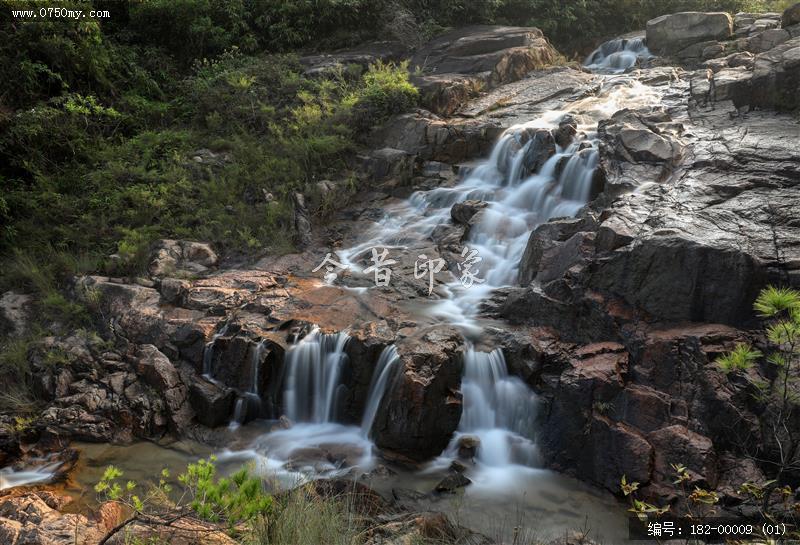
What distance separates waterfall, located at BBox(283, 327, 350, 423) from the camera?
7.71m

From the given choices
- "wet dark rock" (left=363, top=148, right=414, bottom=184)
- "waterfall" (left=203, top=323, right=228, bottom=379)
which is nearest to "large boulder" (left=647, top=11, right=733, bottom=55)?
"wet dark rock" (left=363, top=148, right=414, bottom=184)

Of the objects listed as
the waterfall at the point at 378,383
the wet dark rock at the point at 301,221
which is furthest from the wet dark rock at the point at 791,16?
the waterfall at the point at 378,383

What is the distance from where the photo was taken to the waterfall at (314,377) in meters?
7.71

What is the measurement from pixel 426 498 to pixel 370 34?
13.7 metres

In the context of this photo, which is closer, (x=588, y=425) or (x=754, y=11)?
(x=588, y=425)

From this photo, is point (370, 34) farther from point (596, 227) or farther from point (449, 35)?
point (596, 227)

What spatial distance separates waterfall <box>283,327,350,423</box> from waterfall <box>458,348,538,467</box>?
1750 mm

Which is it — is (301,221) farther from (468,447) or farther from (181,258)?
(468,447)

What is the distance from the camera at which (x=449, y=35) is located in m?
16.1

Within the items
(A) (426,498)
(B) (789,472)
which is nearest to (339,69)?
(A) (426,498)

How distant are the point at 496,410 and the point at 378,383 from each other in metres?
1.56

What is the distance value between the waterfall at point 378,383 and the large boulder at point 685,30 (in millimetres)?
11676

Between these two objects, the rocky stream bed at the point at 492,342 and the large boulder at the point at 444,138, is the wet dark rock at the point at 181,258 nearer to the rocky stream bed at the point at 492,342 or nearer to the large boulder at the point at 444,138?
the rocky stream bed at the point at 492,342

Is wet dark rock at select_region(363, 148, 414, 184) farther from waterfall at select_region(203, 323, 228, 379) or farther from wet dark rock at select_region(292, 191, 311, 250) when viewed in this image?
waterfall at select_region(203, 323, 228, 379)
